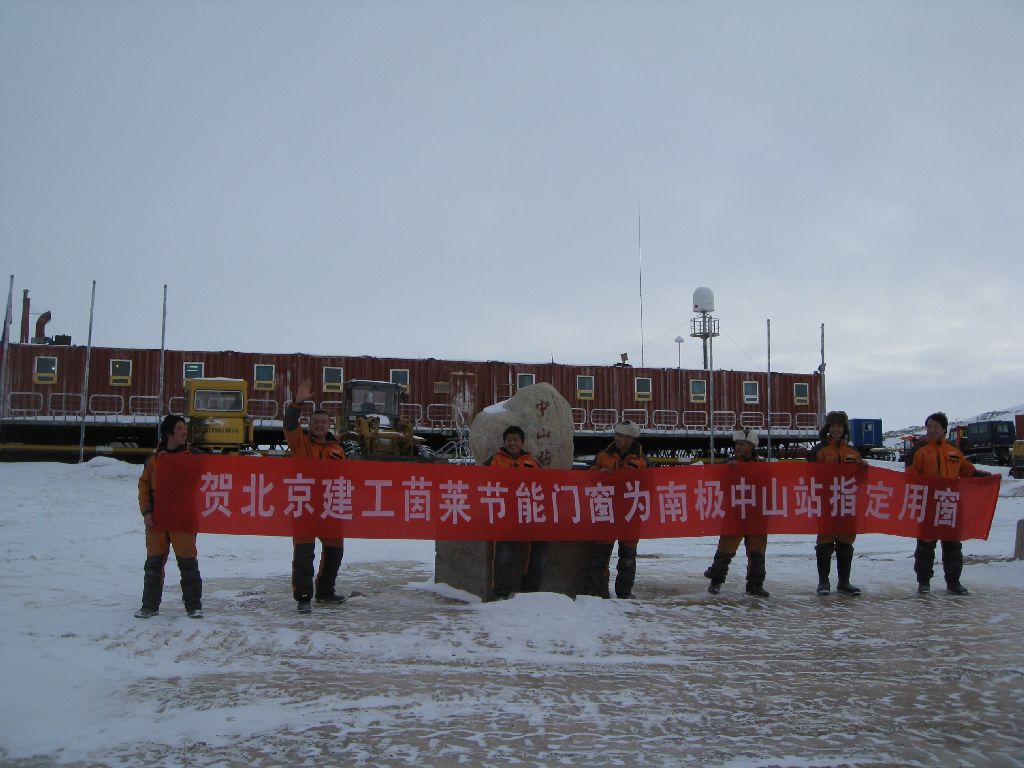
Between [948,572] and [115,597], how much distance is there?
7781 mm

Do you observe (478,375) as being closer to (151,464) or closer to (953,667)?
(151,464)

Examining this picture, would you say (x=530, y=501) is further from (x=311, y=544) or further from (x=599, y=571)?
(x=311, y=544)

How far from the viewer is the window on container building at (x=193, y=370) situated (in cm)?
2828

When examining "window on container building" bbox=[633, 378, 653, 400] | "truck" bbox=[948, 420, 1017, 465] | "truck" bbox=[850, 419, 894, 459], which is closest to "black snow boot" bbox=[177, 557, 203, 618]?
"window on container building" bbox=[633, 378, 653, 400]

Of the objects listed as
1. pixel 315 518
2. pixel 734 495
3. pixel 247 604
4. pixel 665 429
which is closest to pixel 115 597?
pixel 247 604

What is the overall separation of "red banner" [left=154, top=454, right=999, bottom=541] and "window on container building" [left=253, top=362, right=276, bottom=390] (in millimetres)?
22595

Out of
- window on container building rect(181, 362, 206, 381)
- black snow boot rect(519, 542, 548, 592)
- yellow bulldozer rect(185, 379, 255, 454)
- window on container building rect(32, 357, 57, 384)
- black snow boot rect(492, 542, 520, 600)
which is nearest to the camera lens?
black snow boot rect(492, 542, 520, 600)

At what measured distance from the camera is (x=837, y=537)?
8016 mm

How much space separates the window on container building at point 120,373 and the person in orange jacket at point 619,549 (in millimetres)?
24795

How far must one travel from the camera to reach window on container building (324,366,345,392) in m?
29.5

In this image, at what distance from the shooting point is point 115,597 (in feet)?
22.6

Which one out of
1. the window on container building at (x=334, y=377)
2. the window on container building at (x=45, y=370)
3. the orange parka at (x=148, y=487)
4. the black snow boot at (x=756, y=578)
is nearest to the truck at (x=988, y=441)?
the window on container building at (x=334, y=377)

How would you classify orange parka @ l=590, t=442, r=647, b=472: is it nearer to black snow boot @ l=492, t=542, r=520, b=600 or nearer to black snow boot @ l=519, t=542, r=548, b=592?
black snow boot @ l=519, t=542, r=548, b=592

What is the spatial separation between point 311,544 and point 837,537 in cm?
514
